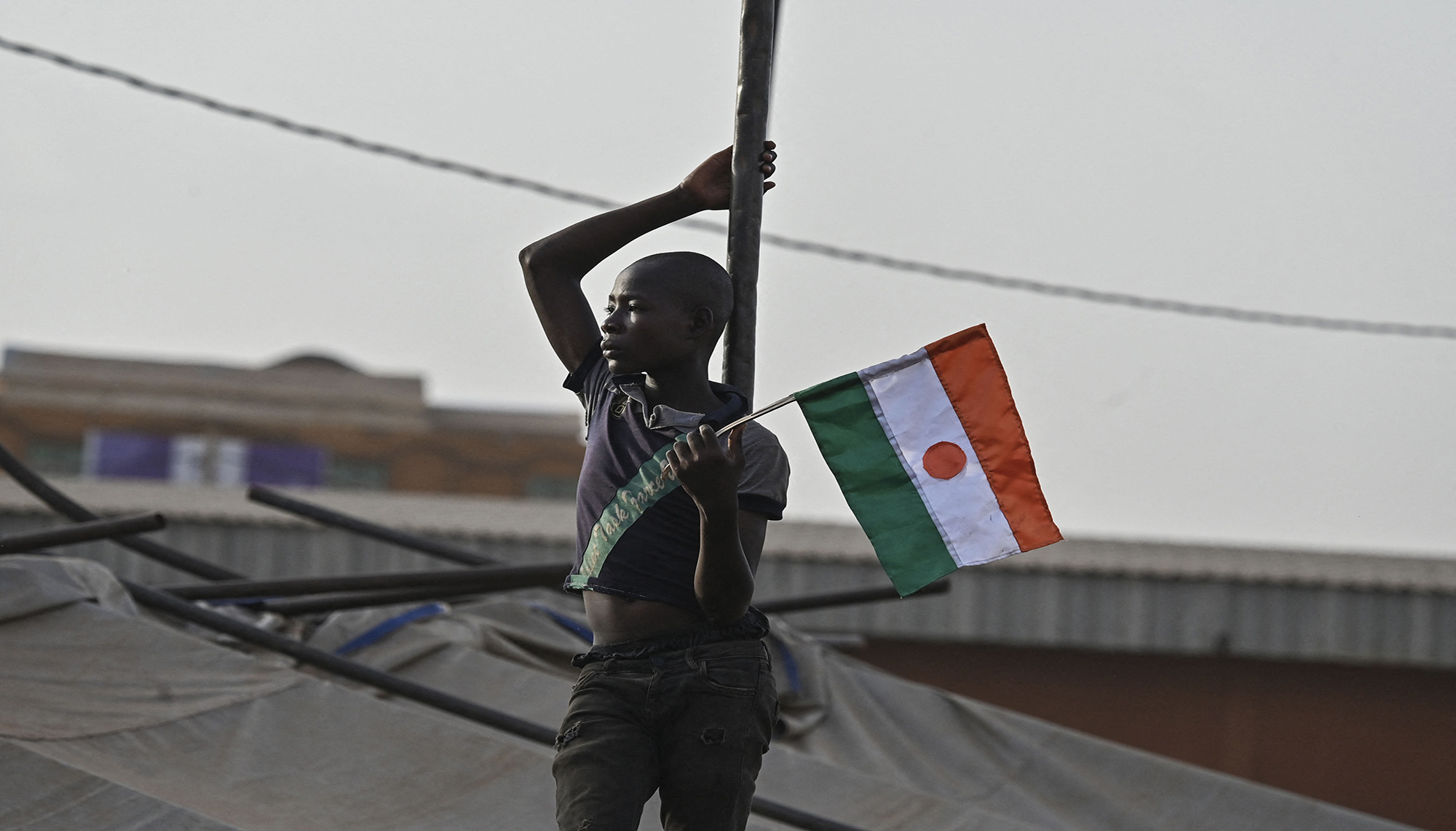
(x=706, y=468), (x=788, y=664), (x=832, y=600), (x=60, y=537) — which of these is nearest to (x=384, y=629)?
(x=60, y=537)

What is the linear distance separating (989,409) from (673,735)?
78cm

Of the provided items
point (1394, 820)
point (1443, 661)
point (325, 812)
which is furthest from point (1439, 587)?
point (325, 812)

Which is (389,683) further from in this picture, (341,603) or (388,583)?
(341,603)

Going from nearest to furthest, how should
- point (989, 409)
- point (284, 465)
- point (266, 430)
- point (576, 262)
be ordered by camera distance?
point (989, 409)
point (576, 262)
point (284, 465)
point (266, 430)

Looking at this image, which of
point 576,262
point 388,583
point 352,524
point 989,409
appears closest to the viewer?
point 989,409

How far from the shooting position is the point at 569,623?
19.5 feet

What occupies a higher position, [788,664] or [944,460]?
[944,460]

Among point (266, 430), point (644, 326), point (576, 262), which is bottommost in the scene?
point (266, 430)

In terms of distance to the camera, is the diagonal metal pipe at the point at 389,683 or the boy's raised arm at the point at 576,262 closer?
the boy's raised arm at the point at 576,262

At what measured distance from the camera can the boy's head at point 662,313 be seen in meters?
2.77

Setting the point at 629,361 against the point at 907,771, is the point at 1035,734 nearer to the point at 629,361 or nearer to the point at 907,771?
the point at 907,771

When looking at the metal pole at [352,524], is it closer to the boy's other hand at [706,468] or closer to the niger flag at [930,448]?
the niger flag at [930,448]

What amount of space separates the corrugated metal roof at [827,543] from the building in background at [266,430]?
16.7 meters

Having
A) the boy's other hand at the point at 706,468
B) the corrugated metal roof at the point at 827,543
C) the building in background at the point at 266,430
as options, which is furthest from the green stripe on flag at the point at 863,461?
the building in background at the point at 266,430
